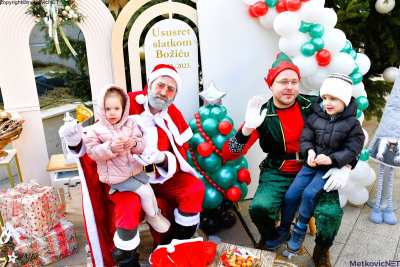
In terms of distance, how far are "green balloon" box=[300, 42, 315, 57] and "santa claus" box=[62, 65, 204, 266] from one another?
126 centimetres

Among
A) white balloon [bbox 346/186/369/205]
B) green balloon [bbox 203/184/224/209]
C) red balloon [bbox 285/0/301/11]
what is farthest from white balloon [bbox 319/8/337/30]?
green balloon [bbox 203/184/224/209]

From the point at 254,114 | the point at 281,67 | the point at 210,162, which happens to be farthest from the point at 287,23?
the point at 210,162

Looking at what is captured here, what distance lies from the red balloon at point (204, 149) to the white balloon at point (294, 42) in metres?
1.21

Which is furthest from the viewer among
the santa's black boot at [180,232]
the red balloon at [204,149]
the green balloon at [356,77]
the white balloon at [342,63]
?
the green balloon at [356,77]

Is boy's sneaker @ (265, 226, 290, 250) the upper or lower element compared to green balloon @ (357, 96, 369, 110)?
lower

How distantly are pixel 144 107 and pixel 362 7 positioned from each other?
9.22 feet

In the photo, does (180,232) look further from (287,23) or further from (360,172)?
(287,23)

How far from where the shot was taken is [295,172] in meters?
3.02

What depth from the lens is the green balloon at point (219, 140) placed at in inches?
127

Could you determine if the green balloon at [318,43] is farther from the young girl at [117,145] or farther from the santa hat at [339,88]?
the young girl at [117,145]

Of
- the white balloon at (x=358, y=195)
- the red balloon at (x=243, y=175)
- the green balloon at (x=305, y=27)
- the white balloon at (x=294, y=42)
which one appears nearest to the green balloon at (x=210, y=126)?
the red balloon at (x=243, y=175)

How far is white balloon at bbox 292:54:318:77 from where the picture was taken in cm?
328

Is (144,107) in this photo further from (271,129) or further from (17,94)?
(17,94)

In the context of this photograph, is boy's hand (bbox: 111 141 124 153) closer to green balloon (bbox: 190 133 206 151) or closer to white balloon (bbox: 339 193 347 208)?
green balloon (bbox: 190 133 206 151)
